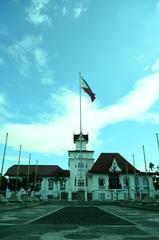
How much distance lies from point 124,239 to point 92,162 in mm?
80841

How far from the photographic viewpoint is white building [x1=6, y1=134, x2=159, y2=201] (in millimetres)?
77938

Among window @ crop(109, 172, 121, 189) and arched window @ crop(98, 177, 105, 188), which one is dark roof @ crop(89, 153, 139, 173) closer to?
window @ crop(109, 172, 121, 189)

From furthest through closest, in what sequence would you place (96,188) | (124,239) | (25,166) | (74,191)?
(25,166)
(74,191)
(96,188)
(124,239)

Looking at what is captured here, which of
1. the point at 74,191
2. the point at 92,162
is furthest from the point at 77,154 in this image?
the point at 74,191

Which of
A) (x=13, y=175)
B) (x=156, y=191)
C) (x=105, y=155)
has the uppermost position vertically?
(x=105, y=155)

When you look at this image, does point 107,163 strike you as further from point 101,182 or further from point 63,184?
point 63,184

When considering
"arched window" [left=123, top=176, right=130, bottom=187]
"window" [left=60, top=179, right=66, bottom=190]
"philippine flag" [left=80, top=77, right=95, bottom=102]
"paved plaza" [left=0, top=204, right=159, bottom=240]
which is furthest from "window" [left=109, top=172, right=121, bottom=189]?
"paved plaza" [left=0, top=204, right=159, bottom=240]

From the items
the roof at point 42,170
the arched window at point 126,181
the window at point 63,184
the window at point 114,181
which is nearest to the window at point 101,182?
the window at point 114,181

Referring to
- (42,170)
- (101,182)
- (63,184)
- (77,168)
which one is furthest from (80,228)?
(42,170)

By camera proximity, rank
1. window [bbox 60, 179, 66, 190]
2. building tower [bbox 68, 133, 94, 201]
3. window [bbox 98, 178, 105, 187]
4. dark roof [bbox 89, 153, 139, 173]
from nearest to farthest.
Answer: window [bbox 98, 178, 105, 187] → dark roof [bbox 89, 153, 139, 173] → building tower [bbox 68, 133, 94, 201] → window [bbox 60, 179, 66, 190]

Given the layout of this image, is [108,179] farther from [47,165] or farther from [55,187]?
[47,165]

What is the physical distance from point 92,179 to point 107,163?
23.5 feet

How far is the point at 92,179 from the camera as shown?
82062mm

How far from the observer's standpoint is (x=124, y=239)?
786cm
